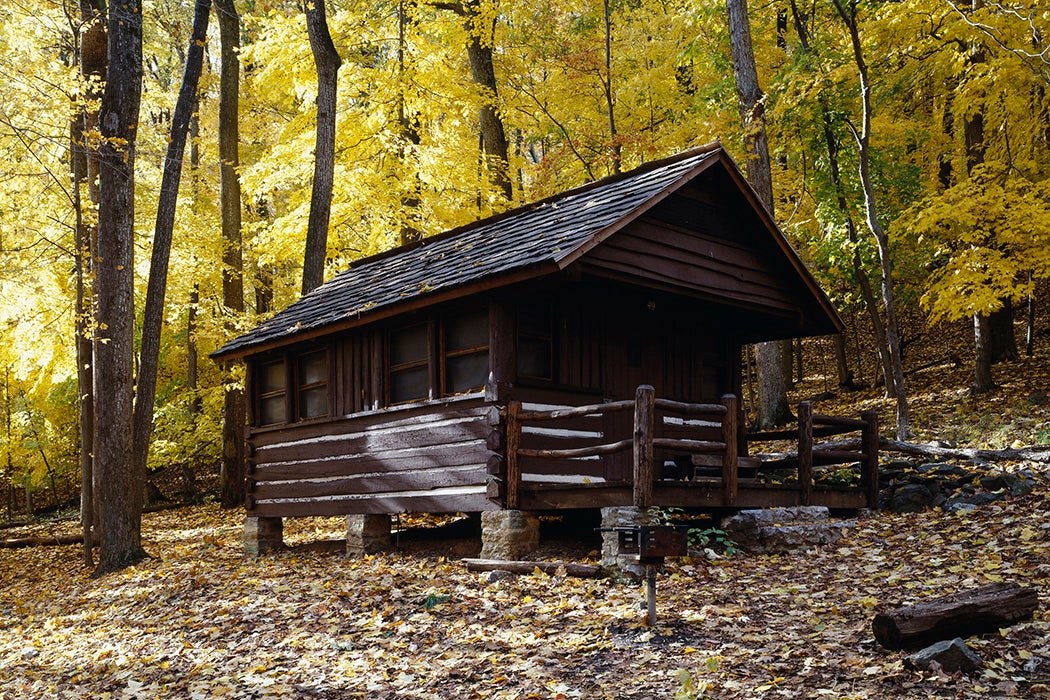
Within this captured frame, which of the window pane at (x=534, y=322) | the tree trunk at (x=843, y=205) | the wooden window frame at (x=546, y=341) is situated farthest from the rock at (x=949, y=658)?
the tree trunk at (x=843, y=205)

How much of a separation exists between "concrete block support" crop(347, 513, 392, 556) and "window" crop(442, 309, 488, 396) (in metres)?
2.60

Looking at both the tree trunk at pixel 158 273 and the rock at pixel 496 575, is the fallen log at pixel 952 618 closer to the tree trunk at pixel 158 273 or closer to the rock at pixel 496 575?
the rock at pixel 496 575

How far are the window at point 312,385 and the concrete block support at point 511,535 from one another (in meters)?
4.40

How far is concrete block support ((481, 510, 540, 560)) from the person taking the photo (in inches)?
404

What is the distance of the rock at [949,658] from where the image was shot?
5.80 m

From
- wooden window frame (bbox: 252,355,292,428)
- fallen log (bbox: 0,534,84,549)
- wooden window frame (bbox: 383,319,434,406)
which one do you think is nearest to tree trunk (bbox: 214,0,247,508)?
fallen log (bbox: 0,534,84,549)

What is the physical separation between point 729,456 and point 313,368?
715 cm

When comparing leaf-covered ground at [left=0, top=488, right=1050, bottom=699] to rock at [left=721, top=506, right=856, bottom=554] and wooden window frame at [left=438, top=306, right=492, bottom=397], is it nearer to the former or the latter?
rock at [left=721, top=506, right=856, bottom=554]

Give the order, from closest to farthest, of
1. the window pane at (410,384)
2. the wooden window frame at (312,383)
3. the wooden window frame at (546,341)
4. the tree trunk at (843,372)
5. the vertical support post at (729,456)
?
1. the vertical support post at (729,456)
2. the wooden window frame at (546,341)
3. the window pane at (410,384)
4. the wooden window frame at (312,383)
5. the tree trunk at (843,372)

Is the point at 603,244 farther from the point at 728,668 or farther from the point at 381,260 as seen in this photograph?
the point at 381,260

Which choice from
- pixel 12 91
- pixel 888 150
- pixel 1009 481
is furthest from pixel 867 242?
pixel 12 91

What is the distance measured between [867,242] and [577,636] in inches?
567

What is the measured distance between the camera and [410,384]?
12.2m

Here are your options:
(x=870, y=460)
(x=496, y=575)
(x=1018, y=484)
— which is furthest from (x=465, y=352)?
(x=1018, y=484)
